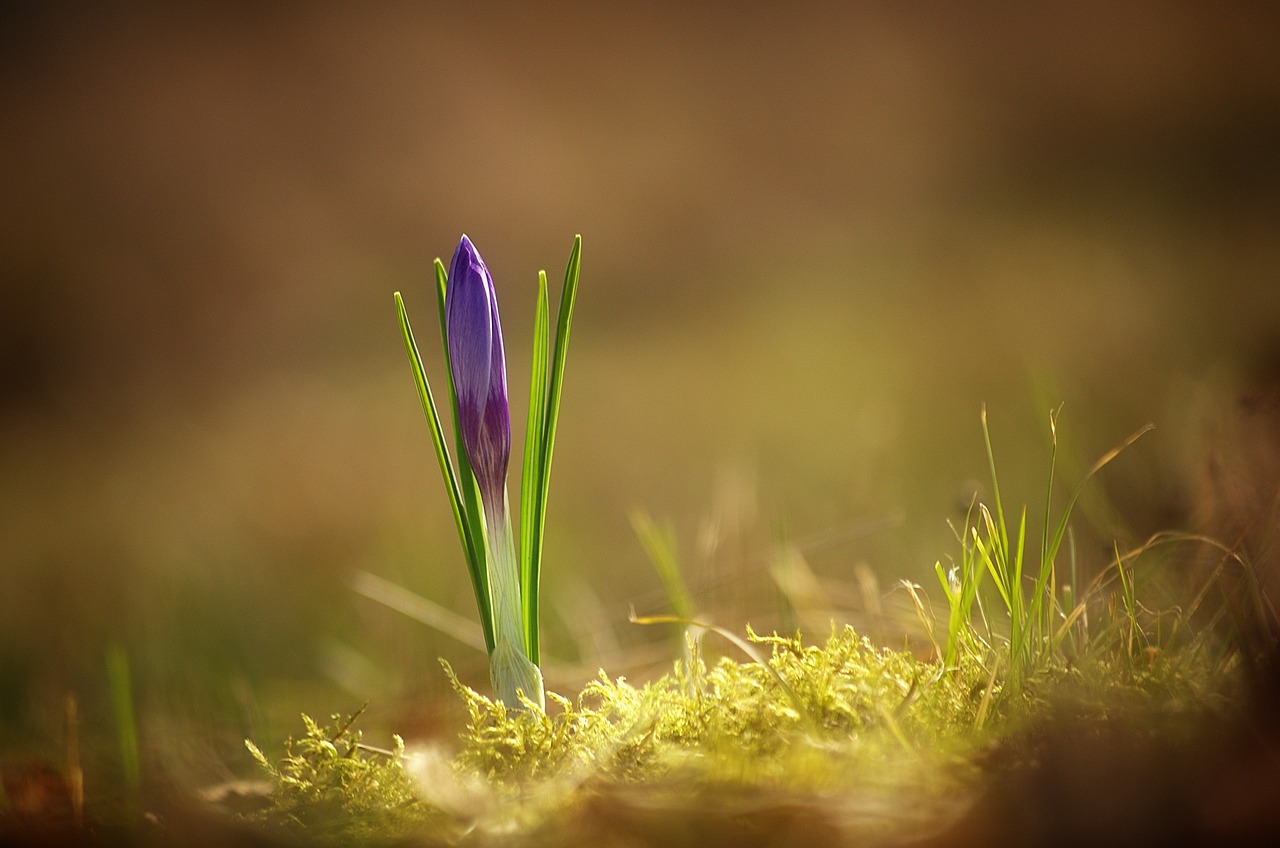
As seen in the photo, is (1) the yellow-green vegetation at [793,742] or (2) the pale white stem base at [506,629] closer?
(1) the yellow-green vegetation at [793,742]

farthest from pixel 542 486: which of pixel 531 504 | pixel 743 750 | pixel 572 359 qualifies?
pixel 572 359

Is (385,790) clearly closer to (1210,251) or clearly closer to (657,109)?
(1210,251)

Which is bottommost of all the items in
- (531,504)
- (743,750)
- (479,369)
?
(743,750)

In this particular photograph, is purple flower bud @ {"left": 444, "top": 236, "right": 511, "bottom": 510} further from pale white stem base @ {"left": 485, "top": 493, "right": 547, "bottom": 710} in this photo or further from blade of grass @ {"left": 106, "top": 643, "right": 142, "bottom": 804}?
blade of grass @ {"left": 106, "top": 643, "right": 142, "bottom": 804}

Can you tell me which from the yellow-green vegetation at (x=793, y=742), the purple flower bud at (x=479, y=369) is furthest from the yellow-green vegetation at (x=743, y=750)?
the purple flower bud at (x=479, y=369)

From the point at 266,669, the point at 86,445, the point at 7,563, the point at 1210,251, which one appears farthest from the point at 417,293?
the point at 1210,251

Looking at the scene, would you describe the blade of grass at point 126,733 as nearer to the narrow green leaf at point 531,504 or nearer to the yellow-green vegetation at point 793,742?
the yellow-green vegetation at point 793,742

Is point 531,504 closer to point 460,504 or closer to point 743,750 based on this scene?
point 460,504
